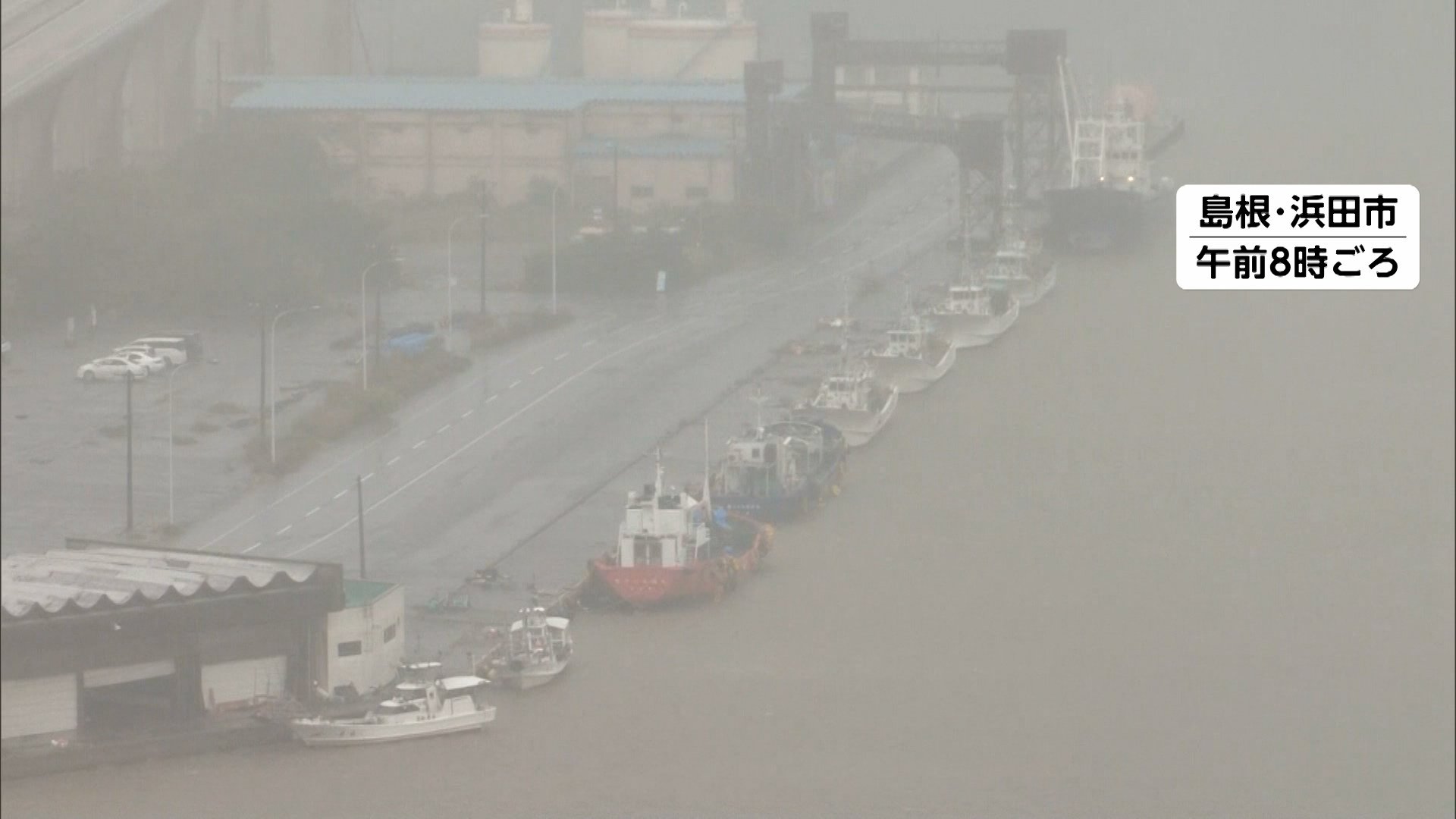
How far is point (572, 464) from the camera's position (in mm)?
6812

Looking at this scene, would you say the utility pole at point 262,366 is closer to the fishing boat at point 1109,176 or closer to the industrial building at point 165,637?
the industrial building at point 165,637

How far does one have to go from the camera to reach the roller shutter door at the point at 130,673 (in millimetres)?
4000

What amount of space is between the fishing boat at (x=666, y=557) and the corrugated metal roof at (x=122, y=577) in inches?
50.8

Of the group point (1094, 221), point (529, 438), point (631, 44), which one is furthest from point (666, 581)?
point (631, 44)

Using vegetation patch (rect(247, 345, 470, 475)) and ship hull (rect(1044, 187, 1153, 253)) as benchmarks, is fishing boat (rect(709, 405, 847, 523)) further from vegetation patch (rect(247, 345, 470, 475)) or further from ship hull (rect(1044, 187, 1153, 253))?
ship hull (rect(1044, 187, 1153, 253))

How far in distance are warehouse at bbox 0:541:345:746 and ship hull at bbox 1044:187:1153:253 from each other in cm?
765

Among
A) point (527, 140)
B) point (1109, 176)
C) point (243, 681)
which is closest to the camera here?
point (243, 681)

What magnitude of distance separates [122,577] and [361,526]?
Answer: 1320mm

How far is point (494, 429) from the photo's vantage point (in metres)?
7.09

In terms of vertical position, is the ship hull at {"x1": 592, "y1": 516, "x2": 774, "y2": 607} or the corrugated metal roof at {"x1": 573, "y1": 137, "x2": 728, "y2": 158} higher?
the corrugated metal roof at {"x1": 573, "y1": 137, "x2": 728, "y2": 158}

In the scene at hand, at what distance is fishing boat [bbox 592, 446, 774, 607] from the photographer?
5.75 meters

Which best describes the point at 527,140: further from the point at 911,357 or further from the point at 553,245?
Result: the point at 911,357

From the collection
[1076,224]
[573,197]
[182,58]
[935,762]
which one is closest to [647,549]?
[935,762]

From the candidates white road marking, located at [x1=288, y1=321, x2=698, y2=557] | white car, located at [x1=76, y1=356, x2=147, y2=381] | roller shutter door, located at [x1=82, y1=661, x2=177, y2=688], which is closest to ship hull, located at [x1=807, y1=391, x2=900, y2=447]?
white road marking, located at [x1=288, y1=321, x2=698, y2=557]
